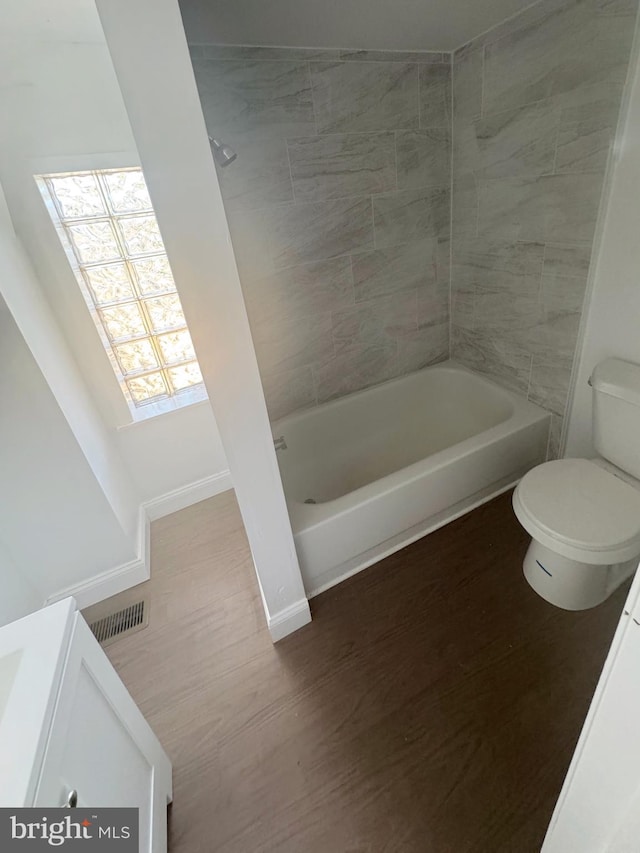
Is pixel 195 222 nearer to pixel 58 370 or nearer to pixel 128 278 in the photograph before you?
pixel 58 370

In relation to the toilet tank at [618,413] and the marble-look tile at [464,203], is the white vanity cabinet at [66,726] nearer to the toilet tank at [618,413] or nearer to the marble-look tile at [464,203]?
the toilet tank at [618,413]

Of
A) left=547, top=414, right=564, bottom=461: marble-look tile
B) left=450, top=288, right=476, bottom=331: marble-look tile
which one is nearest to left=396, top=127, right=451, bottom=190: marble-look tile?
left=450, top=288, right=476, bottom=331: marble-look tile

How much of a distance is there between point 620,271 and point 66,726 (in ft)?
7.02

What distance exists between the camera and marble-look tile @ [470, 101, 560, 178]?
154 cm

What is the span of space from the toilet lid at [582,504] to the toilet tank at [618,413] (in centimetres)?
8

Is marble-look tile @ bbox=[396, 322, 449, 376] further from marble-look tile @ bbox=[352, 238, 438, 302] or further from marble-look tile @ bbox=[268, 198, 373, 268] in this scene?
marble-look tile @ bbox=[268, 198, 373, 268]

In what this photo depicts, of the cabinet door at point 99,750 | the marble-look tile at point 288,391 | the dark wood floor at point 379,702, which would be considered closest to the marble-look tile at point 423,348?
the marble-look tile at point 288,391

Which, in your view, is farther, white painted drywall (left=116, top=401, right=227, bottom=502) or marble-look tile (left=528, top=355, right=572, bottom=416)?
white painted drywall (left=116, top=401, right=227, bottom=502)

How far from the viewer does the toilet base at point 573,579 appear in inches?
56.2

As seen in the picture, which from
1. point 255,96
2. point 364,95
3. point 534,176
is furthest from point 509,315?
point 255,96

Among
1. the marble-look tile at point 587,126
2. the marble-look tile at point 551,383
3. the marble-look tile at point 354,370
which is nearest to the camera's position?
the marble-look tile at point 587,126

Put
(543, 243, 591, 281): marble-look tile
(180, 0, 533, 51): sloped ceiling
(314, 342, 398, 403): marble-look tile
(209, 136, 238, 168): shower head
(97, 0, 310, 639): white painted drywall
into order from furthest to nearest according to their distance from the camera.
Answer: (314, 342, 398, 403): marble-look tile, (543, 243, 591, 281): marble-look tile, (180, 0, 533, 51): sloped ceiling, (209, 136, 238, 168): shower head, (97, 0, 310, 639): white painted drywall

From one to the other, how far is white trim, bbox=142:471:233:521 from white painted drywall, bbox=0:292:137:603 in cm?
43

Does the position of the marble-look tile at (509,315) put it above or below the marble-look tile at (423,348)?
above
